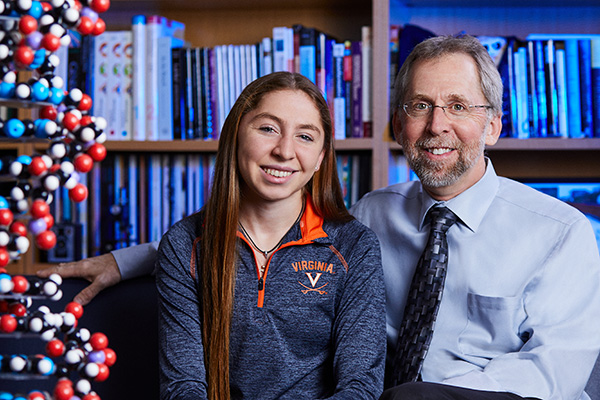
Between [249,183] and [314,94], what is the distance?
9.4 inches

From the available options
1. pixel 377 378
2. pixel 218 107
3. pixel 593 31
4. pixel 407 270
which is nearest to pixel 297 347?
pixel 377 378

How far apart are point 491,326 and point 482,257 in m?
0.15

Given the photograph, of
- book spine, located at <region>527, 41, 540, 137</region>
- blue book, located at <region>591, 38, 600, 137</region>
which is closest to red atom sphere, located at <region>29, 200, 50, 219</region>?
book spine, located at <region>527, 41, 540, 137</region>

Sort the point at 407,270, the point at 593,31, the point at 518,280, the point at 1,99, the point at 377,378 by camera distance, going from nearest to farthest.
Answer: the point at 1,99 < the point at 377,378 < the point at 518,280 < the point at 407,270 < the point at 593,31

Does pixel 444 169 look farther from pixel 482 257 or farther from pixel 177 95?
pixel 177 95

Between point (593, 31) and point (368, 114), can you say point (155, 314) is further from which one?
point (593, 31)

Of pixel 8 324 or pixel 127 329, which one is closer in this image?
pixel 8 324

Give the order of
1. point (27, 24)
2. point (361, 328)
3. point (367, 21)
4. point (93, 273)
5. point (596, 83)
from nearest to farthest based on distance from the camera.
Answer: point (27, 24)
point (361, 328)
point (93, 273)
point (596, 83)
point (367, 21)

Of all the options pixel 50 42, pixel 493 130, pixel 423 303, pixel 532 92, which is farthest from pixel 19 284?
pixel 532 92

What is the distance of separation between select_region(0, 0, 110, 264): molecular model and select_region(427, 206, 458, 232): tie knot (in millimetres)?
930

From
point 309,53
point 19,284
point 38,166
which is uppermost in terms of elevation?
point 309,53

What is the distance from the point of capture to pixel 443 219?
150 cm

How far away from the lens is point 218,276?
137cm

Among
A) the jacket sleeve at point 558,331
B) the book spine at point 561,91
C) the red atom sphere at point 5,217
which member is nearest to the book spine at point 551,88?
the book spine at point 561,91
